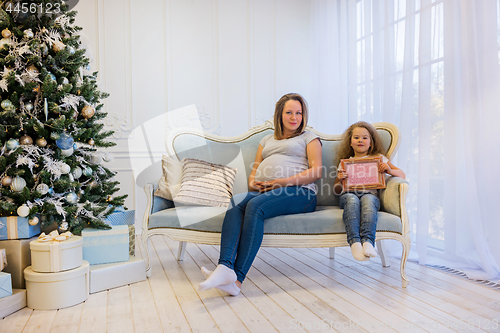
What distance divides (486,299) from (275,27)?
306cm

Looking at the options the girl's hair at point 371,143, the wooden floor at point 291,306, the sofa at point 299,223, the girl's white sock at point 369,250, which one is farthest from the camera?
the girl's hair at point 371,143

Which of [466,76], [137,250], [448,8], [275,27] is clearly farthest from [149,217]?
[275,27]

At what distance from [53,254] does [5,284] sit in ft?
0.72

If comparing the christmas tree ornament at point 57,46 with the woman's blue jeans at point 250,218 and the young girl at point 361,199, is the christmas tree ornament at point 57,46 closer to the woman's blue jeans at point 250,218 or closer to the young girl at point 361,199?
the woman's blue jeans at point 250,218

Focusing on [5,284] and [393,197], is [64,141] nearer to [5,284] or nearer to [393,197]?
[5,284]

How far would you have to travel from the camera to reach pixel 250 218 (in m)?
1.75

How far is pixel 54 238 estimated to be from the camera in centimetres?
166

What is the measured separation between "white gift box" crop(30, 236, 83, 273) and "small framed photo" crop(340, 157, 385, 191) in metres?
1.51

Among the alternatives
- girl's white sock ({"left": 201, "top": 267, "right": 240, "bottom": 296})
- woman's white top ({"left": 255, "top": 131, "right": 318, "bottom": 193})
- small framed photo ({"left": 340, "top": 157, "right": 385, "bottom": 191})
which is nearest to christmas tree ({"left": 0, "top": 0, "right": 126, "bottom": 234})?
girl's white sock ({"left": 201, "top": 267, "right": 240, "bottom": 296})

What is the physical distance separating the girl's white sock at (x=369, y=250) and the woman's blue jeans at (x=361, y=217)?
1.5 inches

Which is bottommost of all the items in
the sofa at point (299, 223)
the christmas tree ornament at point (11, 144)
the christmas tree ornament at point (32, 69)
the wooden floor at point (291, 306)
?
the wooden floor at point (291, 306)

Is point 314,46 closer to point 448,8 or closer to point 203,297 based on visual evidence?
point 448,8

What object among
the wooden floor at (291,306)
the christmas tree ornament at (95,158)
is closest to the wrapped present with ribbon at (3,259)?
the wooden floor at (291,306)

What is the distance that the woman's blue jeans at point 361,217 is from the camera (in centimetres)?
172
